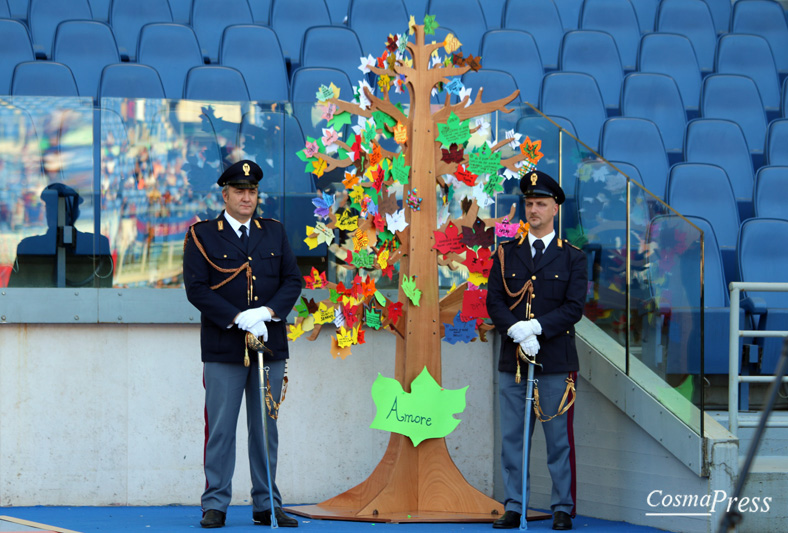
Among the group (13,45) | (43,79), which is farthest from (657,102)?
(13,45)

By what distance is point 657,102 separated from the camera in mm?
7082

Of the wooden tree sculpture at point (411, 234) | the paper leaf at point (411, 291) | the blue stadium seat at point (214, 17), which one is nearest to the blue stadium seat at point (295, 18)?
the blue stadium seat at point (214, 17)

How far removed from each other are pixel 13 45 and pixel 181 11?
4.35 feet

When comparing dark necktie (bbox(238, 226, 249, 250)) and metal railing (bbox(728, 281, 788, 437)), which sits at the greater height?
dark necktie (bbox(238, 226, 249, 250))

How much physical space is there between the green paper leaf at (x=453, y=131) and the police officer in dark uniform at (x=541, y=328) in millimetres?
349

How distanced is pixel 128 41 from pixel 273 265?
150 inches

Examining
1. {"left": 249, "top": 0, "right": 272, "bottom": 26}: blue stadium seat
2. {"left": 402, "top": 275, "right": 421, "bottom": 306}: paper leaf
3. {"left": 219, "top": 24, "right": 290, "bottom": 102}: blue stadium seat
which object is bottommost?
{"left": 402, "top": 275, "right": 421, "bottom": 306}: paper leaf

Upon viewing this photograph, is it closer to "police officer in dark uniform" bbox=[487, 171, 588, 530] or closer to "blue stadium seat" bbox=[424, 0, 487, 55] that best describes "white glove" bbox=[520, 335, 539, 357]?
"police officer in dark uniform" bbox=[487, 171, 588, 530]

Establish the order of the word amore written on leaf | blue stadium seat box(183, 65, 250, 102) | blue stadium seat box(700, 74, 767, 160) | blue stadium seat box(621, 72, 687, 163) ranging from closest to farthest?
the word amore written on leaf, blue stadium seat box(183, 65, 250, 102), blue stadium seat box(621, 72, 687, 163), blue stadium seat box(700, 74, 767, 160)

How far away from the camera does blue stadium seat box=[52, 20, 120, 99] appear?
22.5 feet

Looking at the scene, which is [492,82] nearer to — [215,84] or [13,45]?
[215,84]

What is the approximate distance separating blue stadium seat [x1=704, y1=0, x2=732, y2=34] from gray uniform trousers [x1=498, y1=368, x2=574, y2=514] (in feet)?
16.8

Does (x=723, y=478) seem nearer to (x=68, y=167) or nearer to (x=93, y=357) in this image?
(x=93, y=357)

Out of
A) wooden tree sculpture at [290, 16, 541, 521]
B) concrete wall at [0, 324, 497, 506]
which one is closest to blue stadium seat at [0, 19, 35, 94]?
concrete wall at [0, 324, 497, 506]
